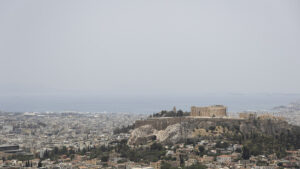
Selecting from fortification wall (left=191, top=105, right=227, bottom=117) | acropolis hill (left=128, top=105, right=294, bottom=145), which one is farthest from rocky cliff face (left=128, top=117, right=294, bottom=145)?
fortification wall (left=191, top=105, right=227, bottom=117)

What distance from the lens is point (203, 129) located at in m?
50.9

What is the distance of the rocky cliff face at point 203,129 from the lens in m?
49.2

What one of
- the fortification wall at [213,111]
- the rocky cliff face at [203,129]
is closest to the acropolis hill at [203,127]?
the rocky cliff face at [203,129]

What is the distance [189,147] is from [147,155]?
4045mm

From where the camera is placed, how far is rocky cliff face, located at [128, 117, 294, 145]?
49.2 metres

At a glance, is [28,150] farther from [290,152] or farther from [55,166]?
[290,152]

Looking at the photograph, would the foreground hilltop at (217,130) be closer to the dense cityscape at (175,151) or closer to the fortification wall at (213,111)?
the dense cityscape at (175,151)

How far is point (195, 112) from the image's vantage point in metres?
56.6

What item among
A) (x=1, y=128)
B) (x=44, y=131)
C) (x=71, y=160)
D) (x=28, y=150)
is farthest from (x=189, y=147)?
(x=1, y=128)

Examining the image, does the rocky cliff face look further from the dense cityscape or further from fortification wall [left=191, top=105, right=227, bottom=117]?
fortification wall [left=191, top=105, right=227, bottom=117]

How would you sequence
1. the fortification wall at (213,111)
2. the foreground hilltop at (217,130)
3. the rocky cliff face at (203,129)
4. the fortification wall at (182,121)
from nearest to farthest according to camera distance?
the foreground hilltop at (217,130), the rocky cliff face at (203,129), the fortification wall at (182,121), the fortification wall at (213,111)

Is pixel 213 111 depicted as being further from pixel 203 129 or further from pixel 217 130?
pixel 217 130

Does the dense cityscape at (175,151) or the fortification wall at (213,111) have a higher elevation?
the fortification wall at (213,111)

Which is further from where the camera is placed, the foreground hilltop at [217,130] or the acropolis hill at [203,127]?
the acropolis hill at [203,127]
